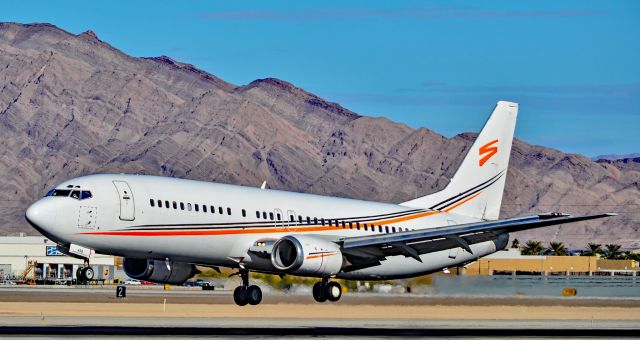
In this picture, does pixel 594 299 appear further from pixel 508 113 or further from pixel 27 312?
pixel 27 312

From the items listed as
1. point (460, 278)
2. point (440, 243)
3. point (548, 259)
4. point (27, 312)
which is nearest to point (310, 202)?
point (440, 243)

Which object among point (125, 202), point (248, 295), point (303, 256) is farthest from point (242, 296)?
point (125, 202)

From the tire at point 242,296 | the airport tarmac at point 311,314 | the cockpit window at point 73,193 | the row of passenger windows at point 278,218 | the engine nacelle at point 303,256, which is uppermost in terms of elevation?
the cockpit window at point 73,193

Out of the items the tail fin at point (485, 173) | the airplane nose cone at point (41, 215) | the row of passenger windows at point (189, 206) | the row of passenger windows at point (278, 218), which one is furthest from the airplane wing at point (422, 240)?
the airplane nose cone at point (41, 215)

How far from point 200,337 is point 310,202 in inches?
707

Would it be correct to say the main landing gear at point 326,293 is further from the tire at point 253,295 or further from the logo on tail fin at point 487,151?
the logo on tail fin at point 487,151

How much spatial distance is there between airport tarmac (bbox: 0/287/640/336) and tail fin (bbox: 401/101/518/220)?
7.26m

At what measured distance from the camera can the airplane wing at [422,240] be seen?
6844cm

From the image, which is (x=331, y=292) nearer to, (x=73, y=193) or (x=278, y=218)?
(x=278, y=218)

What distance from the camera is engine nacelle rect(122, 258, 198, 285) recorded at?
6700cm

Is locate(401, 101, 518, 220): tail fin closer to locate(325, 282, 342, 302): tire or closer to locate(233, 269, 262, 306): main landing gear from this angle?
locate(325, 282, 342, 302): tire

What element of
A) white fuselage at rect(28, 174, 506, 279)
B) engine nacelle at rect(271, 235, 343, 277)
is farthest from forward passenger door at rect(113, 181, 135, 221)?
engine nacelle at rect(271, 235, 343, 277)

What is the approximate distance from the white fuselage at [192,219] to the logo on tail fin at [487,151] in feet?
33.4

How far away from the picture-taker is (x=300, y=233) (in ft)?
229
